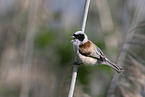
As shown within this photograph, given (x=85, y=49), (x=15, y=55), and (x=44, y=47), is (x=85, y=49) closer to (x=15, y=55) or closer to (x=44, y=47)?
(x=15, y=55)

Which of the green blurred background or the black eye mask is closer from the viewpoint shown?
the black eye mask

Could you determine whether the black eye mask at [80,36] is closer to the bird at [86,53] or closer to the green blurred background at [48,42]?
the bird at [86,53]

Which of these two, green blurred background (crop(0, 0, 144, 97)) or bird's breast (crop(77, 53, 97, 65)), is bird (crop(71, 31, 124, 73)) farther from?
green blurred background (crop(0, 0, 144, 97))

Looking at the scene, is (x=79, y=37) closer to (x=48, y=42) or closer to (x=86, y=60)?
(x=86, y=60)

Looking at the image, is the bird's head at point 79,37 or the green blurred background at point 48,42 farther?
the green blurred background at point 48,42

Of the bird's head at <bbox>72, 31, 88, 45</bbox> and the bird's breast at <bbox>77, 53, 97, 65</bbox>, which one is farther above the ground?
the bird's head at <bbox>72, 31, 88, 45</bbox>

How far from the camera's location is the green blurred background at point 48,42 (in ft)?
7.79

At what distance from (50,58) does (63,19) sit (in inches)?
28.9

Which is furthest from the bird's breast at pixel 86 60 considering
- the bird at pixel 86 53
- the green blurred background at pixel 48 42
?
the green blurred background at pixel 48 42

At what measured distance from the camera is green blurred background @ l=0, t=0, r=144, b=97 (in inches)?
93.5

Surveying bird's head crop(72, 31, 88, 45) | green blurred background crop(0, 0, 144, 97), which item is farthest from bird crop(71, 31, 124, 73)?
green blurred background crop(0, 0, 144, 97)

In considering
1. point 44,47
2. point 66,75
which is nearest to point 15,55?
point 44,47

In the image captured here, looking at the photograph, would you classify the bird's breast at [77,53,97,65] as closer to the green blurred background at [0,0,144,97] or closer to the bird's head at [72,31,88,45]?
the bird's head at [72,31,88,45]

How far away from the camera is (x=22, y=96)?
209 centimetres
